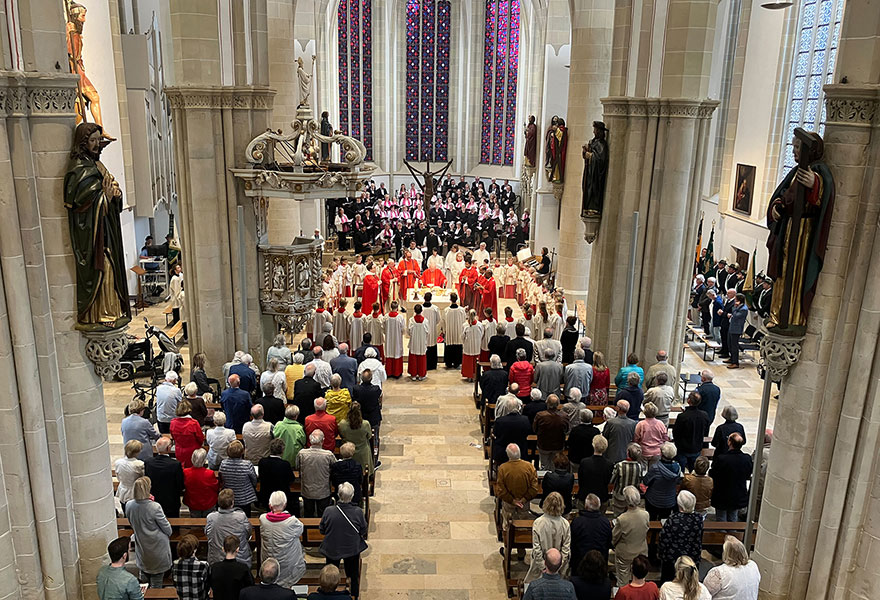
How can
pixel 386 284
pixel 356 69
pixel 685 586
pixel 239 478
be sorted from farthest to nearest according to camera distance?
pixel 356 69
pixel 386 284
pixel 239 478
pixel 685 586

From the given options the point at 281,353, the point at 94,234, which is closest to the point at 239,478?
the point at 94,234

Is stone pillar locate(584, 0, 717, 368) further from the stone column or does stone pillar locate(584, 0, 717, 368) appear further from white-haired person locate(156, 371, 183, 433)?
white-haired person locate(156, 371, 183, 433)

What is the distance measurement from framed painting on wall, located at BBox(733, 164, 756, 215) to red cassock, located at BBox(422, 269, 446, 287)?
906 centimetres

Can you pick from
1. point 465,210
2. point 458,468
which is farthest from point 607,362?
point 465,210

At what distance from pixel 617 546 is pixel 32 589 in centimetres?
538

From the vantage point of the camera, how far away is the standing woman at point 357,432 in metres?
8.56

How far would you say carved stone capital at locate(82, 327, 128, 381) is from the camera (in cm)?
612

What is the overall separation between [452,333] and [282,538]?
8441mm

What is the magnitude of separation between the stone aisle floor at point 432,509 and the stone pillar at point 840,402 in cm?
309

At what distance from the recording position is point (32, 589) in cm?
615

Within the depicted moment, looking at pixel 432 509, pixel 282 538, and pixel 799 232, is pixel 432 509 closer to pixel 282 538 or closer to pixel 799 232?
pixel 282 538

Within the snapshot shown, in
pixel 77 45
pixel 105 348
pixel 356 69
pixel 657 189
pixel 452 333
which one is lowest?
pixel 452 333

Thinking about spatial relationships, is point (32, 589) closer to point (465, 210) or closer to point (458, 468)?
point (458, 468)

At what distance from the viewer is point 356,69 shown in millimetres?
32500
